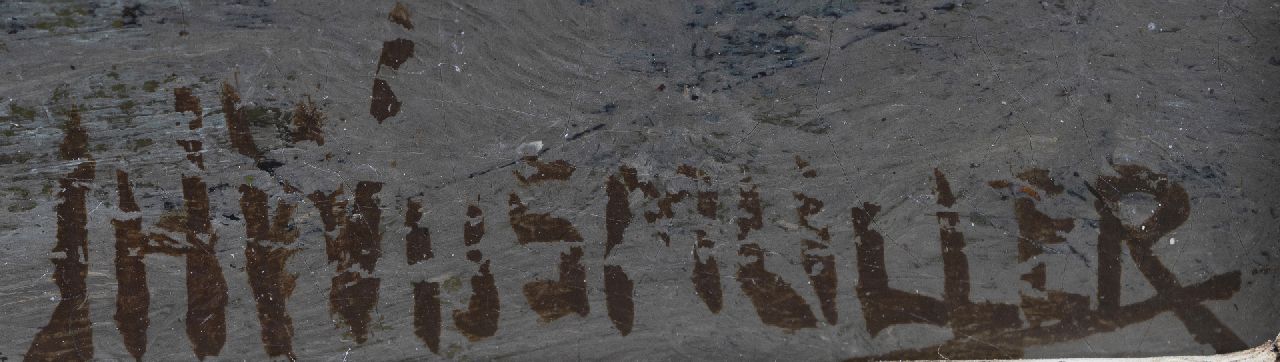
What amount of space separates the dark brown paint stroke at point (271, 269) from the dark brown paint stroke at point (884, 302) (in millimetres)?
2127

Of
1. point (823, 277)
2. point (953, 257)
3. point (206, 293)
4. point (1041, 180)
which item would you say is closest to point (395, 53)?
point (206, 293)

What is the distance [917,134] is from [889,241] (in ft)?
1.34

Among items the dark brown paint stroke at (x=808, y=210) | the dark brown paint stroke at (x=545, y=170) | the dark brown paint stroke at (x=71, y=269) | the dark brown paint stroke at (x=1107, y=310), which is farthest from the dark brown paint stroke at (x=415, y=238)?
the dark brown paint stroke at (x=1107, y=310)

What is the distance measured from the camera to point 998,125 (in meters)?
2.59

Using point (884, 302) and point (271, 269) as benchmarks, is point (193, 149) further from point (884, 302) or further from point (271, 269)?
point (884, 302)

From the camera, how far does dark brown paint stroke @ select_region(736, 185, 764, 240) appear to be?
2.62 m

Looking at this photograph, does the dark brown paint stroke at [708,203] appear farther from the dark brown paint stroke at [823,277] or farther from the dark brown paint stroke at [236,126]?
the dark brown paint stroke at [236,126]

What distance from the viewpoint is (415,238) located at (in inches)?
103

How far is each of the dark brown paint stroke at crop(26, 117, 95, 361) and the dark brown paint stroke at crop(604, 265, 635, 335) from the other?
192 centimetres

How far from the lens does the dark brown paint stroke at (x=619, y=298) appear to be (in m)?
2.63

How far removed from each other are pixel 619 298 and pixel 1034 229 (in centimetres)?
157

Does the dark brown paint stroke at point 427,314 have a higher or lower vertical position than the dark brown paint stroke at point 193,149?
lower

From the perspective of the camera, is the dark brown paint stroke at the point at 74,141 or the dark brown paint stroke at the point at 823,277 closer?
the dark brown paint stroke at the point at 74,141

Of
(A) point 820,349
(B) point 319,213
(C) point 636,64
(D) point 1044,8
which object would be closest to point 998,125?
(D) point 1044,8
